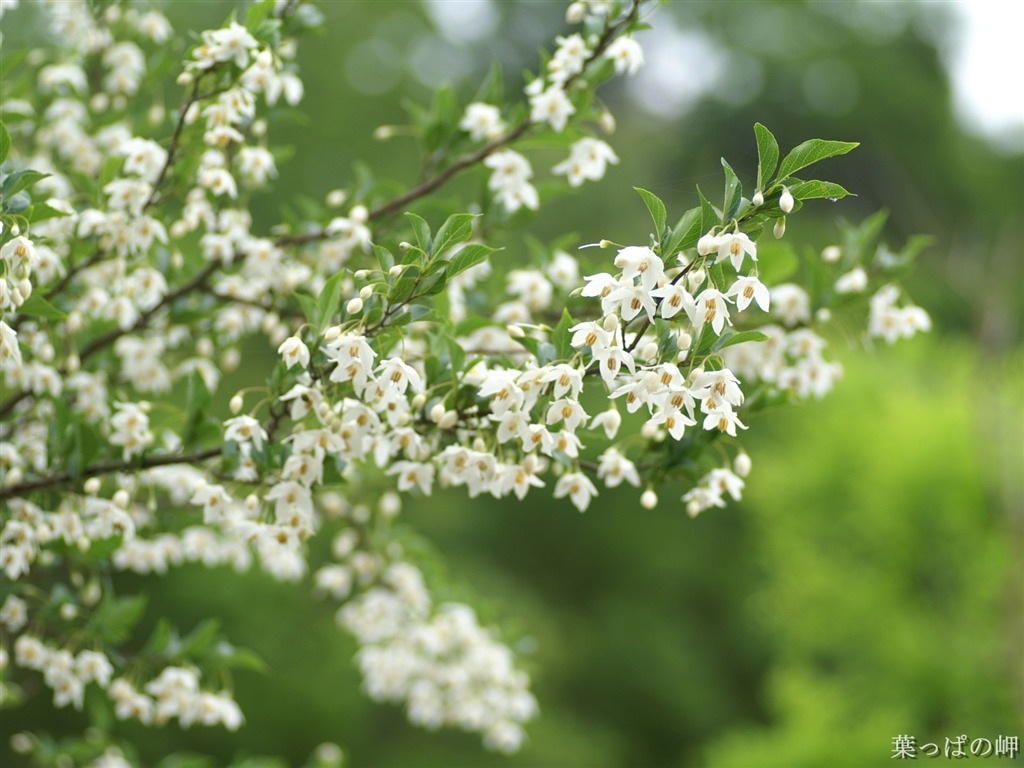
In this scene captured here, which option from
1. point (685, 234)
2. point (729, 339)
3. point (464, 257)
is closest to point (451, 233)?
point (464, 257)

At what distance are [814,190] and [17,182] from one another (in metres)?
1.52

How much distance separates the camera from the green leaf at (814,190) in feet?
6.06

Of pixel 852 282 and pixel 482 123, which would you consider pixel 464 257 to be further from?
pixel 852 282

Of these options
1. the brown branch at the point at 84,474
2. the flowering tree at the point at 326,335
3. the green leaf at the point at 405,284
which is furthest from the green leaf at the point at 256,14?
the brown branch at the point at 84,474

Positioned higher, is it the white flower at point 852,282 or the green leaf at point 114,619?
the white flower at point 852,282

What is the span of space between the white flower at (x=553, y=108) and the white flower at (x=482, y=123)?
7.8 inches

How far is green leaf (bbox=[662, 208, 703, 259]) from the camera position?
6.13 feet

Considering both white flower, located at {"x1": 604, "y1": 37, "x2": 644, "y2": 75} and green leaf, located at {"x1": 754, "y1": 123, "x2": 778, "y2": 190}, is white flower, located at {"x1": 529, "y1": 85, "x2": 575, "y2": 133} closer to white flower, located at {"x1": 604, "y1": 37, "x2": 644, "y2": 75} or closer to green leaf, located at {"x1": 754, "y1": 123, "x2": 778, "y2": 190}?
white flower, located at {"x1": 604, "y1": 37, "x2": 644, "y2": 75}

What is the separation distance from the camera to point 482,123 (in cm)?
308

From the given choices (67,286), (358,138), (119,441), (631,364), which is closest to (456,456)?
(631,364)

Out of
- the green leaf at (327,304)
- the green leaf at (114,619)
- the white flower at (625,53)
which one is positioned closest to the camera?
the green leaf at (327,304)

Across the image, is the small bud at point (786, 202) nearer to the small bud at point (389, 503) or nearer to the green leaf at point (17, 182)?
the green leaf at point (17, 182)

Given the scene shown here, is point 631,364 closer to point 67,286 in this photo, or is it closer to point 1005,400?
point 67,286

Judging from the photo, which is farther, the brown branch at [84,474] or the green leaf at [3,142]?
the brown branch at [84,474]
